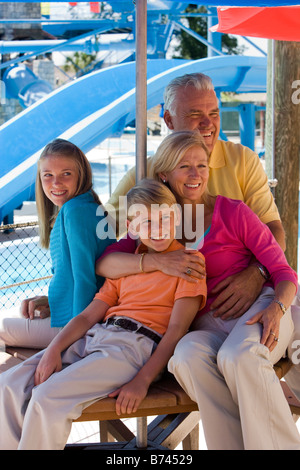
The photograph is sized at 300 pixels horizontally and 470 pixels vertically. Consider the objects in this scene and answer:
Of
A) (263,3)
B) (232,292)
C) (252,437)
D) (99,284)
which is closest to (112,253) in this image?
(99,284)

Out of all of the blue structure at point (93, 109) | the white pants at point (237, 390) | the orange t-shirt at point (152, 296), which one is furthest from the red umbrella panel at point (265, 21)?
the blue structure at point (93, 109)

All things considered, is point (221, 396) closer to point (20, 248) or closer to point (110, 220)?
point (110, 220)

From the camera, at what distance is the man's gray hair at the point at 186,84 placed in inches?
98.2

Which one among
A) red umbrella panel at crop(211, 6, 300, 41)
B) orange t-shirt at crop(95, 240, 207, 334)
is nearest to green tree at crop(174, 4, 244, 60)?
red umbrella panel at crop(211, 6, 300, 41)

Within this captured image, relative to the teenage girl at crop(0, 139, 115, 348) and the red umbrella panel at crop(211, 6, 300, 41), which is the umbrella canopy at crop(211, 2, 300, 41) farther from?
the teenage girl at crop(0, 139, 115, 348)

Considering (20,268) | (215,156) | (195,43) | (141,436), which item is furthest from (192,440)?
(195,43)

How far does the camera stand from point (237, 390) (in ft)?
5.33

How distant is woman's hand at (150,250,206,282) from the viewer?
6.24 ft

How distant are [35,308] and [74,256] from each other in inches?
13.2

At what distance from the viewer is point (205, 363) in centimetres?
171

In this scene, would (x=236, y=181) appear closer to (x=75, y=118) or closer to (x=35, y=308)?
(x=35, y=308)

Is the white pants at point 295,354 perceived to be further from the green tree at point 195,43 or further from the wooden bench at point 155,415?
the green tree at point 195,43

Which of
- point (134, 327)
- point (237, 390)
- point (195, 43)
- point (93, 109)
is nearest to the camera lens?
point (237, 390)

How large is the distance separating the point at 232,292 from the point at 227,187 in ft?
2.28
